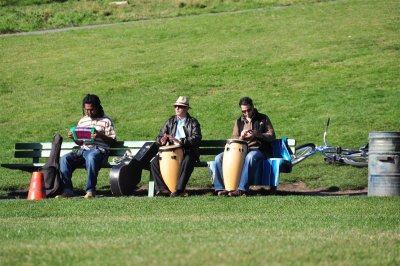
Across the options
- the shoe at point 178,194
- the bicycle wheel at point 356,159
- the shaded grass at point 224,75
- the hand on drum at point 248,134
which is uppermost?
the shaded grass at point 224,75

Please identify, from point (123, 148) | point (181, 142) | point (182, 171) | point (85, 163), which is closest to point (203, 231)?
point (182, 171)

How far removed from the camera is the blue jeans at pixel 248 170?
578 inches

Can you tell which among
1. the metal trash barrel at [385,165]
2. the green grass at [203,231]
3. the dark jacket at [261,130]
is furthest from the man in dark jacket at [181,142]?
the metal trash barrel at [385,165]

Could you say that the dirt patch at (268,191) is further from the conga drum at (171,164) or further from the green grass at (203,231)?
the green grass at (203,231)

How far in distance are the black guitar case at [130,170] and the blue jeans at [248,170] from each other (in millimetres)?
1180

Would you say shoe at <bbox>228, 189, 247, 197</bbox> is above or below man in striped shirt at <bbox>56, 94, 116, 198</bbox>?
below

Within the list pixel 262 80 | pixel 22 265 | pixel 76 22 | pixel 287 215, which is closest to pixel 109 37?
pixel 76 22

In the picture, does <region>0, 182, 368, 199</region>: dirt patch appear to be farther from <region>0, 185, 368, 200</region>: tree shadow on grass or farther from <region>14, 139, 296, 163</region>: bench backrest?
<region>14, 139, 296, 163</region>: bench backrest

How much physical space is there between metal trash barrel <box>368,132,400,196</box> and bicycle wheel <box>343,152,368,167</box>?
2.90 meters

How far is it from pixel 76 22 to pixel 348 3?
11.2 meters

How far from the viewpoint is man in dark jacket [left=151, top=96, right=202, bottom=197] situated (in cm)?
1502

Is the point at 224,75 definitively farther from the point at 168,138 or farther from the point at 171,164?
the point at 171,164

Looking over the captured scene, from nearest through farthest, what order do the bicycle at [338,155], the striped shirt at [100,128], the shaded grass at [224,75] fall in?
the striped shirt at [100,128], the bicycle at [338,155], the shaded grass at [224,75]

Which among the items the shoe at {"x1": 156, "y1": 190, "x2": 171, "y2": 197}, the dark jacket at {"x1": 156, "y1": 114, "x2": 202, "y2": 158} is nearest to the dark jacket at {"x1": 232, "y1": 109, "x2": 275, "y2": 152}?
the dark jacket at {"x1": 156, "y1": 114, "x2": 202, "y2": 158}
